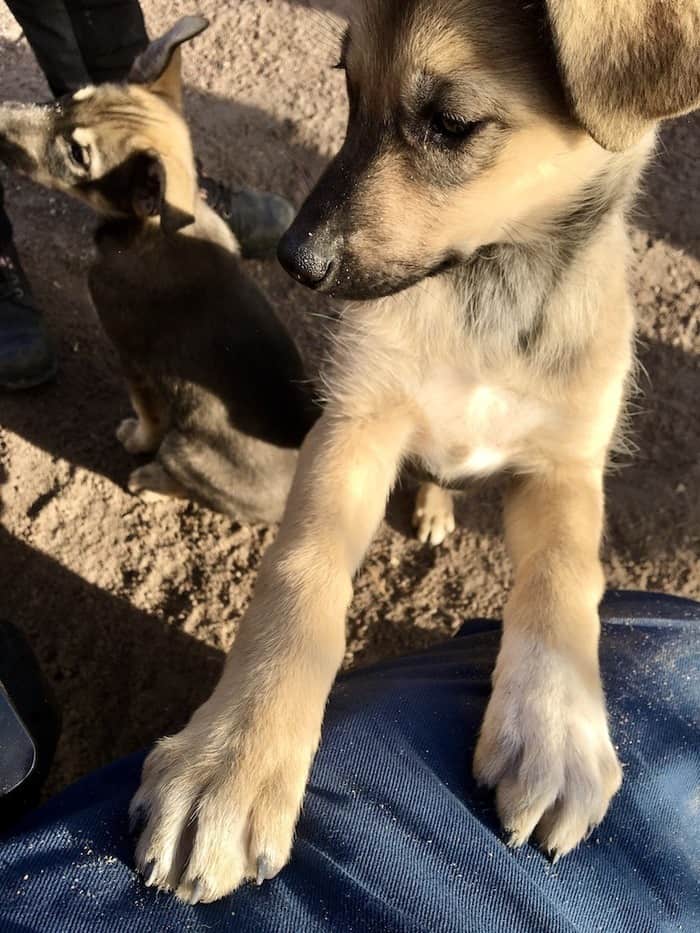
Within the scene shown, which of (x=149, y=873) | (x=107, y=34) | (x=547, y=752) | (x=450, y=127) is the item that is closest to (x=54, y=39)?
(x=107, y=34)

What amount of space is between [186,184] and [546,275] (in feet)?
5.73

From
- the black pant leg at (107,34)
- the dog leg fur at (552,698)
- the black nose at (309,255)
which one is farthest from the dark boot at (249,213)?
the dog leg fur at (552,698)

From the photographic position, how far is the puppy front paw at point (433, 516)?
3.77 meters

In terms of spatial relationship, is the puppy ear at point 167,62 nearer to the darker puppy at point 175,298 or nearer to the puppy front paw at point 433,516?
the darker puppy at point 175,298

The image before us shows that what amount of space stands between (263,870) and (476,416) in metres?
1.59

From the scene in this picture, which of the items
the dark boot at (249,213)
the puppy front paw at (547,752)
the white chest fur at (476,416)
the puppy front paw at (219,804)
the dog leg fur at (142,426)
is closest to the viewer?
the puppy front paw at (219,804)

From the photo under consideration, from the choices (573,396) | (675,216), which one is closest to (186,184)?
(573,396)

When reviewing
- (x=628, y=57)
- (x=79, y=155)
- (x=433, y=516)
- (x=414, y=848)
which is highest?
(x=628, y=57)

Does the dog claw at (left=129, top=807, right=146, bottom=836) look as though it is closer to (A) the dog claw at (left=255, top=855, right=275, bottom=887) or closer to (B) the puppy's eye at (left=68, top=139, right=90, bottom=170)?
(A) the dog claw at (left=255, top=855, right=275, bottom=887)

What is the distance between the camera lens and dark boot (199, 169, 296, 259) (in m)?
4.48

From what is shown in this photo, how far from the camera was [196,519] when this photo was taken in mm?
3820

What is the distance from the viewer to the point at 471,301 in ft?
8.55

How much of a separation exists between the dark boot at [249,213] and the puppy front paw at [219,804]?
3.25 m

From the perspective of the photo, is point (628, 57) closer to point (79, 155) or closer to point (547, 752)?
point (547, 752)
